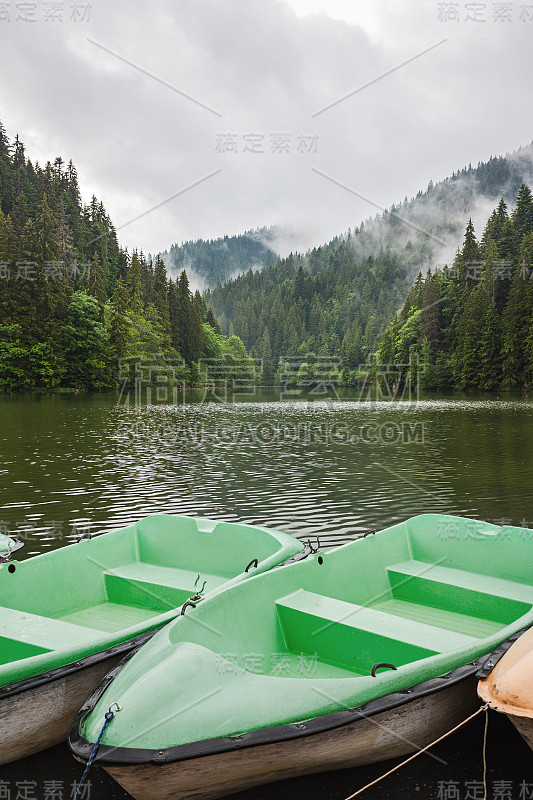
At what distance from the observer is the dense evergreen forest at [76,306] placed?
5891 centimetres

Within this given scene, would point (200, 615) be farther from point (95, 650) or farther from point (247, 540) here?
point (247, 540)

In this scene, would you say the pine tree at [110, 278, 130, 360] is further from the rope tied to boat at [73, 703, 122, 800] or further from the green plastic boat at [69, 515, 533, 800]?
the rope tied to boat at [73, 703, 122, 800]

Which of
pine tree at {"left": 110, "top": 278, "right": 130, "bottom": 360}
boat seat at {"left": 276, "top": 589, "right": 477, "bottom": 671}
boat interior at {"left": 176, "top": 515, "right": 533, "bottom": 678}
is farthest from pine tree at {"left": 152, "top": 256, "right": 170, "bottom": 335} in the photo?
boat seat at {"left": 276, "top": 589, "right": 477, "bottom": 671}

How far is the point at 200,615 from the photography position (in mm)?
4934

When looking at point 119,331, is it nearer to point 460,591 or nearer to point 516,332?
point 516,332

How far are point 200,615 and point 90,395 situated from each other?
58962 millimetres

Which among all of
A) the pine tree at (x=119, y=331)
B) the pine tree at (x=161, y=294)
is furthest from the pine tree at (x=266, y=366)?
the pine tree at (x=119, y=331)

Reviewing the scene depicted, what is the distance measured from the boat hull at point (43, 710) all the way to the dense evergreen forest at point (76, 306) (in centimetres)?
5756

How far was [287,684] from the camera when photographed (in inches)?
160

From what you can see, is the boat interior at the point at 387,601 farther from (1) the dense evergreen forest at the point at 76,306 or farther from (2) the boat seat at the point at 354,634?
(1) the dense evergreen forest at the point at 76,306

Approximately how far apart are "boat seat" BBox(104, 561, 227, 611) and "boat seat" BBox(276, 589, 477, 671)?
4.68 ft

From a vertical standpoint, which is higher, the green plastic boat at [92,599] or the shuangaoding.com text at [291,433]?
the green plastic boat at [92,599]

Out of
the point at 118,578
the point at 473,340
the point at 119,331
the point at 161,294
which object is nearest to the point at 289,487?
the point at 118,578

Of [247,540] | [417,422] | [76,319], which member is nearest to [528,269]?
[417,422]
